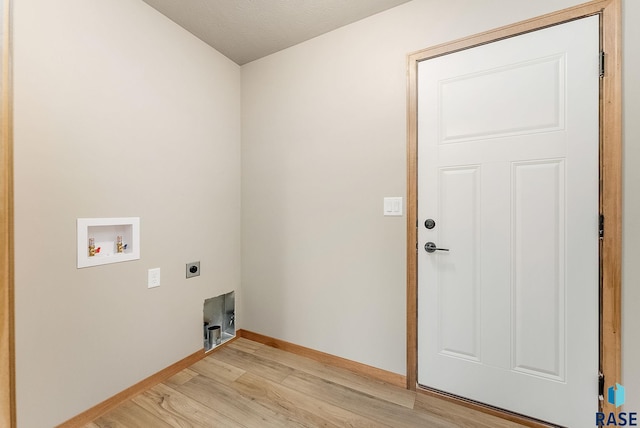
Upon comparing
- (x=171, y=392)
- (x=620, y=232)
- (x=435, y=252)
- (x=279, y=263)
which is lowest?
(x=171, y=392)

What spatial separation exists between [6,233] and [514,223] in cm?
250

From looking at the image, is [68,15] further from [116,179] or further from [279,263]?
[279,263]

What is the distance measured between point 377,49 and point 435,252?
141 cm

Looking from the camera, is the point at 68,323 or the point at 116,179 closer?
the point at 68,323

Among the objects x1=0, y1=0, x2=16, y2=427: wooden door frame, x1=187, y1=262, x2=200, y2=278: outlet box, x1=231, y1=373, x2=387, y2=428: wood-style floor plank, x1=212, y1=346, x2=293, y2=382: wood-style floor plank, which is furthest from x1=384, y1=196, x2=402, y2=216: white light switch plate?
x1=0, y1=0, x2=16, y2=427: wooden door frame

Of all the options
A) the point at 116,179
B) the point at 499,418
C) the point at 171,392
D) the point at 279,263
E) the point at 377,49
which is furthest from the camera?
the point at 279,263

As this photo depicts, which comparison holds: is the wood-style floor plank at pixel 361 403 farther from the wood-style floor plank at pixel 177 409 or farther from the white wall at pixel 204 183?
the wood-style floor plank at pixel 177 409

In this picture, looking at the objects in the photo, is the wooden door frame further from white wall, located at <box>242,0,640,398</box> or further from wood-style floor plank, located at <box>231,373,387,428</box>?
white wall, located at <box>242,0,640,398</box>

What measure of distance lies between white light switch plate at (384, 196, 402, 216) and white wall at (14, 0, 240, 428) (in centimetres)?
138

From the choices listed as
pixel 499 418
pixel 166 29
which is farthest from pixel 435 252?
pixel 166 29

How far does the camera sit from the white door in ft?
4.24

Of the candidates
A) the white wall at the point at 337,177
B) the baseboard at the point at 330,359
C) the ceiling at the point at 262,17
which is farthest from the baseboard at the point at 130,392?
the ceiling at the point at 262,17

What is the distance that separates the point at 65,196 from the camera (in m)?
1.36

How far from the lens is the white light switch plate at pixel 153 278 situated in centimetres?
173
